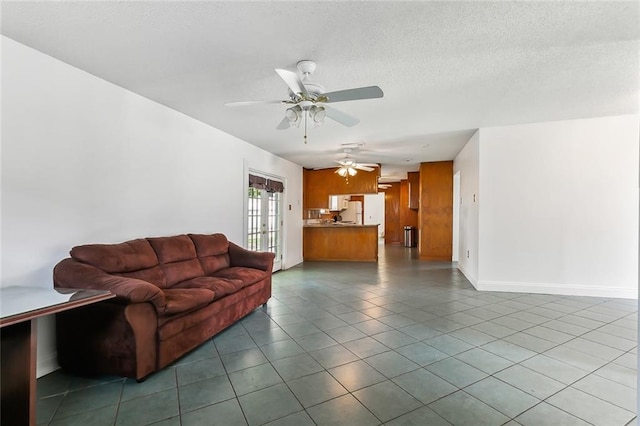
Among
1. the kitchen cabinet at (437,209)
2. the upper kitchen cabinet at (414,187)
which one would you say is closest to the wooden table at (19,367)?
the kitchen cabinet at (437,209)

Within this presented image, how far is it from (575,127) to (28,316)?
6.10 m

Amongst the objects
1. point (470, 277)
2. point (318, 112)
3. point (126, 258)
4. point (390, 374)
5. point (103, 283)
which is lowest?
point (390, 374)

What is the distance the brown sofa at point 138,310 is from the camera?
220cm

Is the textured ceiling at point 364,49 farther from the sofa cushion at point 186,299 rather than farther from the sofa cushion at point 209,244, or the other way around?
the sofa cushion at point 186,299

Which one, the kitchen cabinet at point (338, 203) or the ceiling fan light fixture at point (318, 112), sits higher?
the ceiling fan light fixture at point (318, 112)

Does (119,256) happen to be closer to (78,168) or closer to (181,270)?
(181,270)

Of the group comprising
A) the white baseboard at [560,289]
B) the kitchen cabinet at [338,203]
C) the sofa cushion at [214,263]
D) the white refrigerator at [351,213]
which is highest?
the kitchen cabinet at [338,203]

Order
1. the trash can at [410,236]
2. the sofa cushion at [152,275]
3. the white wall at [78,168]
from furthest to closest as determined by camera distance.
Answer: the trash can at [410,236] < the sofa cushion at [152,275] < the white wall at [78,168]

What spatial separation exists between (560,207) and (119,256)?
18.3 ft

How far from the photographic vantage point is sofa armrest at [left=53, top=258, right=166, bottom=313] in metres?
2.15

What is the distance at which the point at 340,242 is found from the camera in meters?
8.09

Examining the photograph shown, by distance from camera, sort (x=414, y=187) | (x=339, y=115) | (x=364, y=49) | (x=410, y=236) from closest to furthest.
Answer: (x=364, y=49), (x=339, y=115), (x=414, y=187), (x=410, y=236)

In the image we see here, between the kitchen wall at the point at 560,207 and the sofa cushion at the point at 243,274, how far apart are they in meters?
3.39

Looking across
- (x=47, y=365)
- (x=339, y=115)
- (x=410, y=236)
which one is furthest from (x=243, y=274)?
(x=410, y=236)
